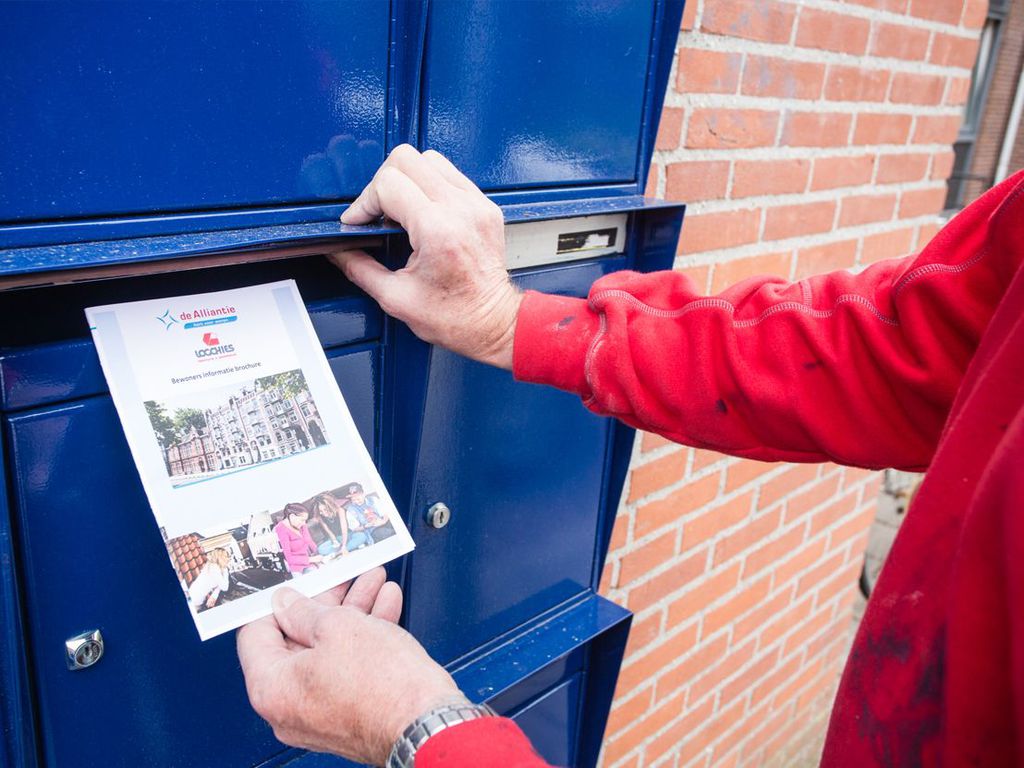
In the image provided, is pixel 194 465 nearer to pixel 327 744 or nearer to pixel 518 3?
pixel 327 744

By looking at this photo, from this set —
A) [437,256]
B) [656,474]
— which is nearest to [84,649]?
[437,256]

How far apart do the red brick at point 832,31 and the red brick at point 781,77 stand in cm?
5

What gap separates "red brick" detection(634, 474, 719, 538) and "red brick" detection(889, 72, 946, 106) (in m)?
1.13

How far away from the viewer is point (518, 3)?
1044 mm

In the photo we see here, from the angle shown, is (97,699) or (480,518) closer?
(97,699)

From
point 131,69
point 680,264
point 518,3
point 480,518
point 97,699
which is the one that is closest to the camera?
point 131,69

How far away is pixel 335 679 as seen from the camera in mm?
831

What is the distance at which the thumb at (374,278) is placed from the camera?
0.99m

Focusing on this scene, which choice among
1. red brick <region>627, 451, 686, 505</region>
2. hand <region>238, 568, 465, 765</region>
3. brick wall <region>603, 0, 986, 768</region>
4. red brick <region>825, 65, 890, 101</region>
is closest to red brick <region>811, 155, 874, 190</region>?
brick wall <region>603, 0, 986, 768</region>

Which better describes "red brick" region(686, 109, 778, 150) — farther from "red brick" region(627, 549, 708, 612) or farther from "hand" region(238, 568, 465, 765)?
"hand" region(238, 568, 465, 765)

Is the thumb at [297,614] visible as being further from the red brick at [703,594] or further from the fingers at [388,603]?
the red brick at [703,594]

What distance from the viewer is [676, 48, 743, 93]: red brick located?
1.55 metres

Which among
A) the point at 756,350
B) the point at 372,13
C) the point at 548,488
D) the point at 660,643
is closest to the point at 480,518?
the point at 548,488

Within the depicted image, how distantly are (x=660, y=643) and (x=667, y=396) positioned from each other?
1.14 meters
